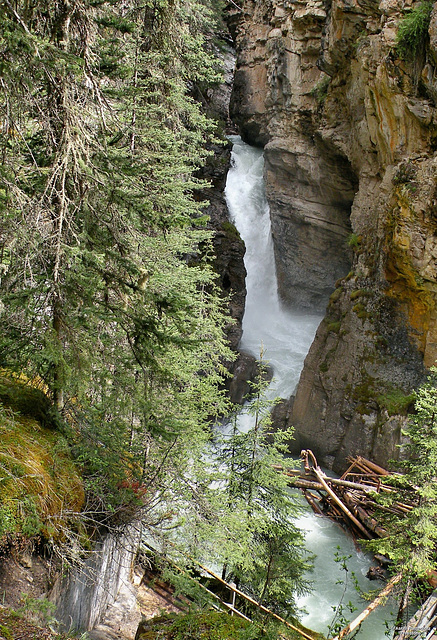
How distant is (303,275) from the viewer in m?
24.4

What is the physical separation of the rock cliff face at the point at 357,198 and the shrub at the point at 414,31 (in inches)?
6.3

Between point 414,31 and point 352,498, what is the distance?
41.1ft

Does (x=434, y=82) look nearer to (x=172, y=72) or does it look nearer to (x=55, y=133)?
(x=172, y=72)

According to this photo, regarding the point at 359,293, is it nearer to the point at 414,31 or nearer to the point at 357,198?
the point at 357,198

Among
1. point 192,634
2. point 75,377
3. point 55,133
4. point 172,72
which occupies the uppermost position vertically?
point 172,72

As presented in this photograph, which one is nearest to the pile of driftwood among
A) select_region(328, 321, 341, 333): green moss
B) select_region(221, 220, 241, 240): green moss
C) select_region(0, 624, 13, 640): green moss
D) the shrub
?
select_region(328, 321, 341, 333): green moss

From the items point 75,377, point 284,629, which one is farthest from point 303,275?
point 75,377

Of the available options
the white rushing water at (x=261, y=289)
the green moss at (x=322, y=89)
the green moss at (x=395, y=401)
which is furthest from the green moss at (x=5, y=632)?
the green moss at (x=322, y=89)

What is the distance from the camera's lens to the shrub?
39.6ft

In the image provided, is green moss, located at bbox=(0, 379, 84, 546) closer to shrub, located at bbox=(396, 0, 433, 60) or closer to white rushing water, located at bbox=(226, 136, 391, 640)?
shrub, located at bbox=(396, 0, 433, 60)

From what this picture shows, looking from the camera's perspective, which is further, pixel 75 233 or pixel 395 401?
pixel 395 401

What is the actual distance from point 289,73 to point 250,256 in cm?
905

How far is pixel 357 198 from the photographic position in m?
17.5

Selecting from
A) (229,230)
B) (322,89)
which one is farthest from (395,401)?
(322,89)
